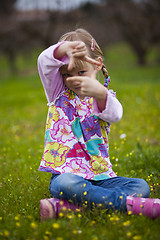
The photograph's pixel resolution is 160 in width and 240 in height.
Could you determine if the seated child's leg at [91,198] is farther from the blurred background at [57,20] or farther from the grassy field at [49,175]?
the blurred background at [57,20]

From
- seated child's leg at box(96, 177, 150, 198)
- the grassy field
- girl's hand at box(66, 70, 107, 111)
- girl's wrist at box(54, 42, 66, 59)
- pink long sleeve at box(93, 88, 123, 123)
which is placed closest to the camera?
the grassy field

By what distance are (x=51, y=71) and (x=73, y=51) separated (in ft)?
Answer: 1.07

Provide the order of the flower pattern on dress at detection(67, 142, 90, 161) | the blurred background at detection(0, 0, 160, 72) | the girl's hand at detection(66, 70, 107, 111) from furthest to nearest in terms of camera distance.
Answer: the blurred background at detection(0, 0, 160, 72), the flower pattern on dress at detection(67, 142, 90, 161), the girl's hand at detection(66, 70, 107, 111)

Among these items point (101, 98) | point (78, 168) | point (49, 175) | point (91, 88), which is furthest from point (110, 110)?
point (49, 175)

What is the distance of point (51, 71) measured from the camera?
254 cm

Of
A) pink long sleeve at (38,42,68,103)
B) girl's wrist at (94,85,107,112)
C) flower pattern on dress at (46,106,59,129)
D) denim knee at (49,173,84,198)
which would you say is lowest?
denim knee at (49,173,84,198)

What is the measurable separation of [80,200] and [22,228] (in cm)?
56

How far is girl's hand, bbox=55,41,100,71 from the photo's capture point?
2.30 metres

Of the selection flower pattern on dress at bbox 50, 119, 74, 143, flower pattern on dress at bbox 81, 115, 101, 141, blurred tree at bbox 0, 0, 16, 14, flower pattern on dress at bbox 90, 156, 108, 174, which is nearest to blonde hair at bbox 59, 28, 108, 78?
flower pattern on dress at bbox 81, 115, 101, 141

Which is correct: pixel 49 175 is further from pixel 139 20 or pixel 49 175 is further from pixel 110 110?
pixel 139 20

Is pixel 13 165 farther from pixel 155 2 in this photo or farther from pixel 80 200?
pixel 155 2

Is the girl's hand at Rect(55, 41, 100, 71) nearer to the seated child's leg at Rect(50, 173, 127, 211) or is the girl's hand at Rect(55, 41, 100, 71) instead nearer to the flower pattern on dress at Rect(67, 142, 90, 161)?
the flower pattern on dress at Rect(67, 142, 90, 161)

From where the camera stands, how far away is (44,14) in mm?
19297

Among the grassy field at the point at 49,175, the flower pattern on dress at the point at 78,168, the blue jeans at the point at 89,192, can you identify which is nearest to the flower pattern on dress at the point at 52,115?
the flower pattern on dress at the point at 78,168
